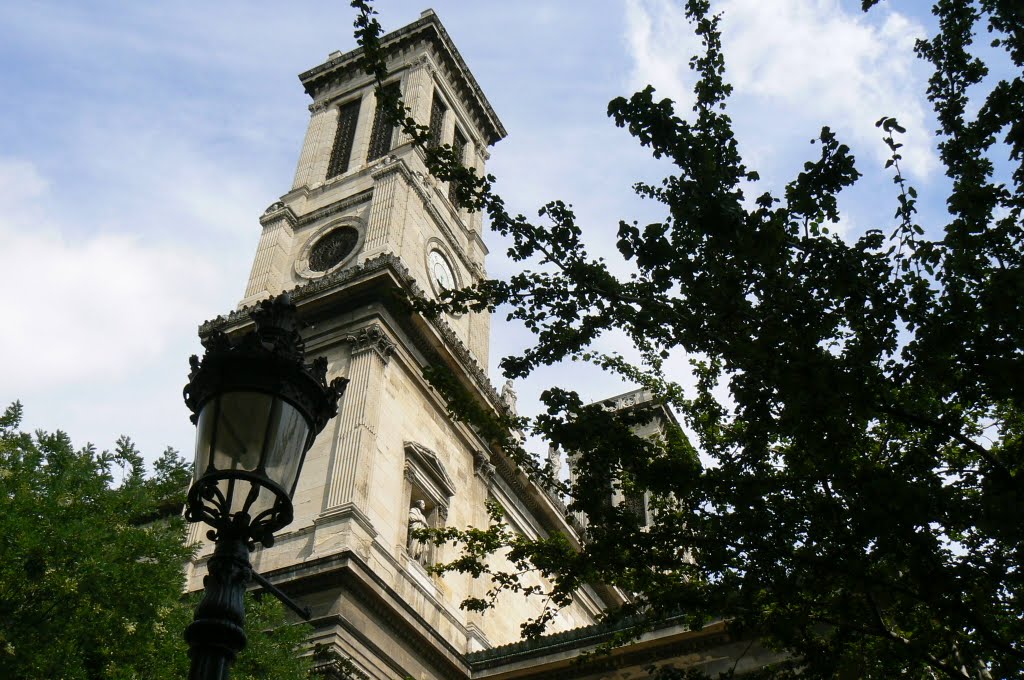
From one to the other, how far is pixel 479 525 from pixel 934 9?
17.8 m

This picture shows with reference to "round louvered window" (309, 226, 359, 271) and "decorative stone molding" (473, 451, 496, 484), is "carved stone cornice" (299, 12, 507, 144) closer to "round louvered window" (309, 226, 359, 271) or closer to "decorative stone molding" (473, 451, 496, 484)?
"round louvered window" (309, 226, 359, 271)

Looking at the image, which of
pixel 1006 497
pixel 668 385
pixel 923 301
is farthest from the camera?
pixel 668 385

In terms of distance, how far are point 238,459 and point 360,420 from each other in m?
17.2

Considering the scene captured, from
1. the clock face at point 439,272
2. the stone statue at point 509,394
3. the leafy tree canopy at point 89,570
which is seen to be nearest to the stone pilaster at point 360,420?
the clock face at point 439,272

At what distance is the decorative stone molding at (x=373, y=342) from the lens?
2430cm

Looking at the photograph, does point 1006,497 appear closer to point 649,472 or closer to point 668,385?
point 649,472

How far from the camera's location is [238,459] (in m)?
5.57

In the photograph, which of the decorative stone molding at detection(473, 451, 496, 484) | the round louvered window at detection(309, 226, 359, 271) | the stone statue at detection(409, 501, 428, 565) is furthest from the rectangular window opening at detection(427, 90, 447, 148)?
the stone statue at detection(409, 501, 428, 565)

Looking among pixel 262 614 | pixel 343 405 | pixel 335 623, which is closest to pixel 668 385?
pixel 262 614

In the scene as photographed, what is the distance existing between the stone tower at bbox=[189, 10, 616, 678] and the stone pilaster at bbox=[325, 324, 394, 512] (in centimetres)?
4

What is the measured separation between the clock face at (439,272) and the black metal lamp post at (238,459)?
938 inches

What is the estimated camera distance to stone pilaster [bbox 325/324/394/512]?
2145 cm

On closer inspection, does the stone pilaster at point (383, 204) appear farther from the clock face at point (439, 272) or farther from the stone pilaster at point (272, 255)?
the stone pilaster at point (272, 255)

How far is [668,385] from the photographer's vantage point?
14648 millimetres
